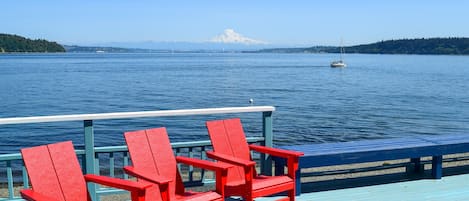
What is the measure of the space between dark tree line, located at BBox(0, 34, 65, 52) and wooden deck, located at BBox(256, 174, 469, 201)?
142 m

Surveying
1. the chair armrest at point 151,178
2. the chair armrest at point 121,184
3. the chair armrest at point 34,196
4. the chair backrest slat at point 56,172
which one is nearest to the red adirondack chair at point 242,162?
the chair armrest at point 151,178

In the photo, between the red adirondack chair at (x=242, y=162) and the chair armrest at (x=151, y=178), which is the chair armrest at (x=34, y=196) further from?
the red adirondack chair at (x=242, y=162)

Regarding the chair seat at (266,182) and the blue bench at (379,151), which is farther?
the blue bench at (379,151)

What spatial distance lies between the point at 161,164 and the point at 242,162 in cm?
59

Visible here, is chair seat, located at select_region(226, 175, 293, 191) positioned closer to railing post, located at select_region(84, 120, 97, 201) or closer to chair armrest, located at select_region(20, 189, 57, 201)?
railing post, located at select_region(84, 120, 97, 201)

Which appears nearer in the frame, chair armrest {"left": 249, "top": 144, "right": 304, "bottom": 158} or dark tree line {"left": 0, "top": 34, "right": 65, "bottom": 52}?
chair armrest {"left": 249, "top": 144, "right": 304, "bottom": 158}

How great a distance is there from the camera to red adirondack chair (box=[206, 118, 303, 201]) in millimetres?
3781

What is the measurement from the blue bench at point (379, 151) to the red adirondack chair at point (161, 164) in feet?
3.47

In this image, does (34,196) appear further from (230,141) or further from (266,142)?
(266,142)

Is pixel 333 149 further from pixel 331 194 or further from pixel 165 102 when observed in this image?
pixel 165 102

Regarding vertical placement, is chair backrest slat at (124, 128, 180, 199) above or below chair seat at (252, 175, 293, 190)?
above

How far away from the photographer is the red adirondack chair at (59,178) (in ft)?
10.2

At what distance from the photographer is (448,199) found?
448cm

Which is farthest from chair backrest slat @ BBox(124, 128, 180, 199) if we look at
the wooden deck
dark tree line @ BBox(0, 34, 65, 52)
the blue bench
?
dark tree line @ BBox(0, 34, 65, 52)
